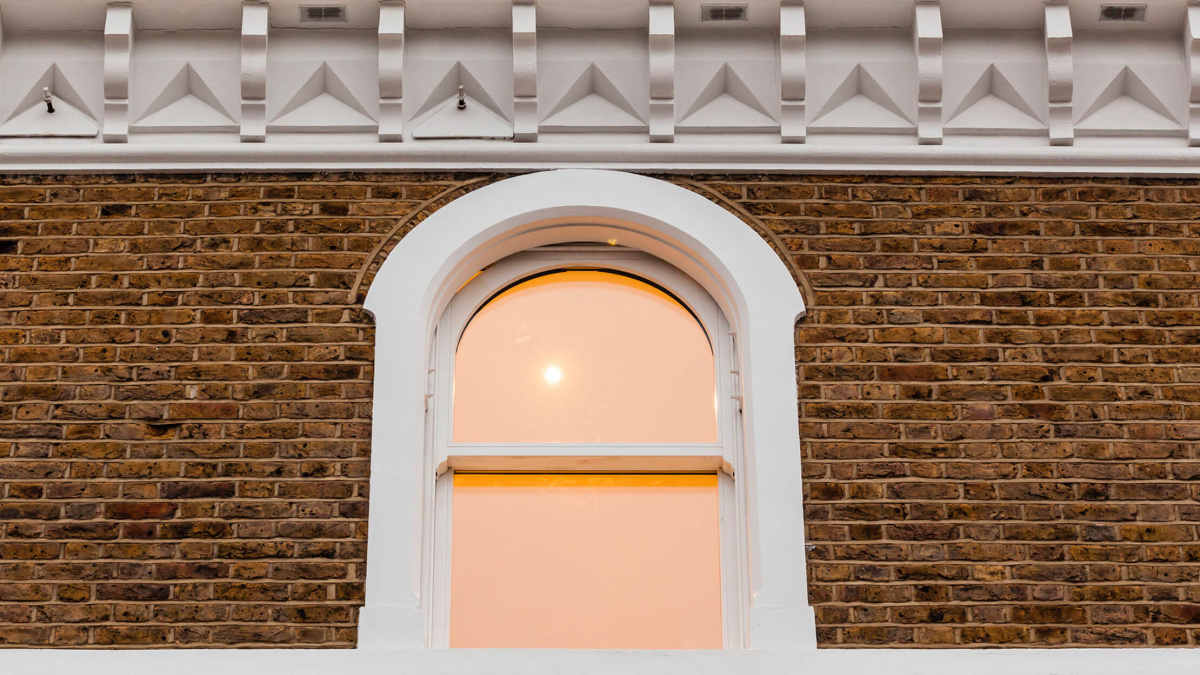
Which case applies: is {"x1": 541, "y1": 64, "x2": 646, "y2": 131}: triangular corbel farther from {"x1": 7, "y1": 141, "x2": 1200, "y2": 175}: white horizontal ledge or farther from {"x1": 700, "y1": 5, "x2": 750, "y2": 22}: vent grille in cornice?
{"x1": 700, "y1": 5, "x2": 750, "y2": 22}: vent grille in cornice

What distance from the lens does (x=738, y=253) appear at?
18.6 ft

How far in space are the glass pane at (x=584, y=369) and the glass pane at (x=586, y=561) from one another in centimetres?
20

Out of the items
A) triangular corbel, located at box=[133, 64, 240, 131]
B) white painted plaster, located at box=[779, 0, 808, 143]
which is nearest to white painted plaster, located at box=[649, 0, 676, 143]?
white painted plaster, located at box=[779, 0, 808, 143]

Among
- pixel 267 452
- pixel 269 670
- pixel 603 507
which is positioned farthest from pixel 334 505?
pixel 603 507

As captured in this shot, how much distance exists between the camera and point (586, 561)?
5.49 meters

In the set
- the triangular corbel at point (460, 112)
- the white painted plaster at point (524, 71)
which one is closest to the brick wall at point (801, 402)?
the triangular corbel at point (460, 112)

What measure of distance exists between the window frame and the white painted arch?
0.08 metres

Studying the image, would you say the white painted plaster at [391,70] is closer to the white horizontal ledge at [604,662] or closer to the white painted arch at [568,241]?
the white painted arch at [568,241]

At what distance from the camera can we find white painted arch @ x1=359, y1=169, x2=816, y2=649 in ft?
16.9

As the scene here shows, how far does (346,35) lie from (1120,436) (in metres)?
3.61

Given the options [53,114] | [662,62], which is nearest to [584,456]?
[662,62]

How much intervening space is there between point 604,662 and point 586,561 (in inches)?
27.6

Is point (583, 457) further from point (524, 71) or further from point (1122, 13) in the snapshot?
point (1122, 13)

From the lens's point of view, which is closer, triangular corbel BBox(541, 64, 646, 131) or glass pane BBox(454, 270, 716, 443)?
glass pane BBox(454, 270, 716, 443)
